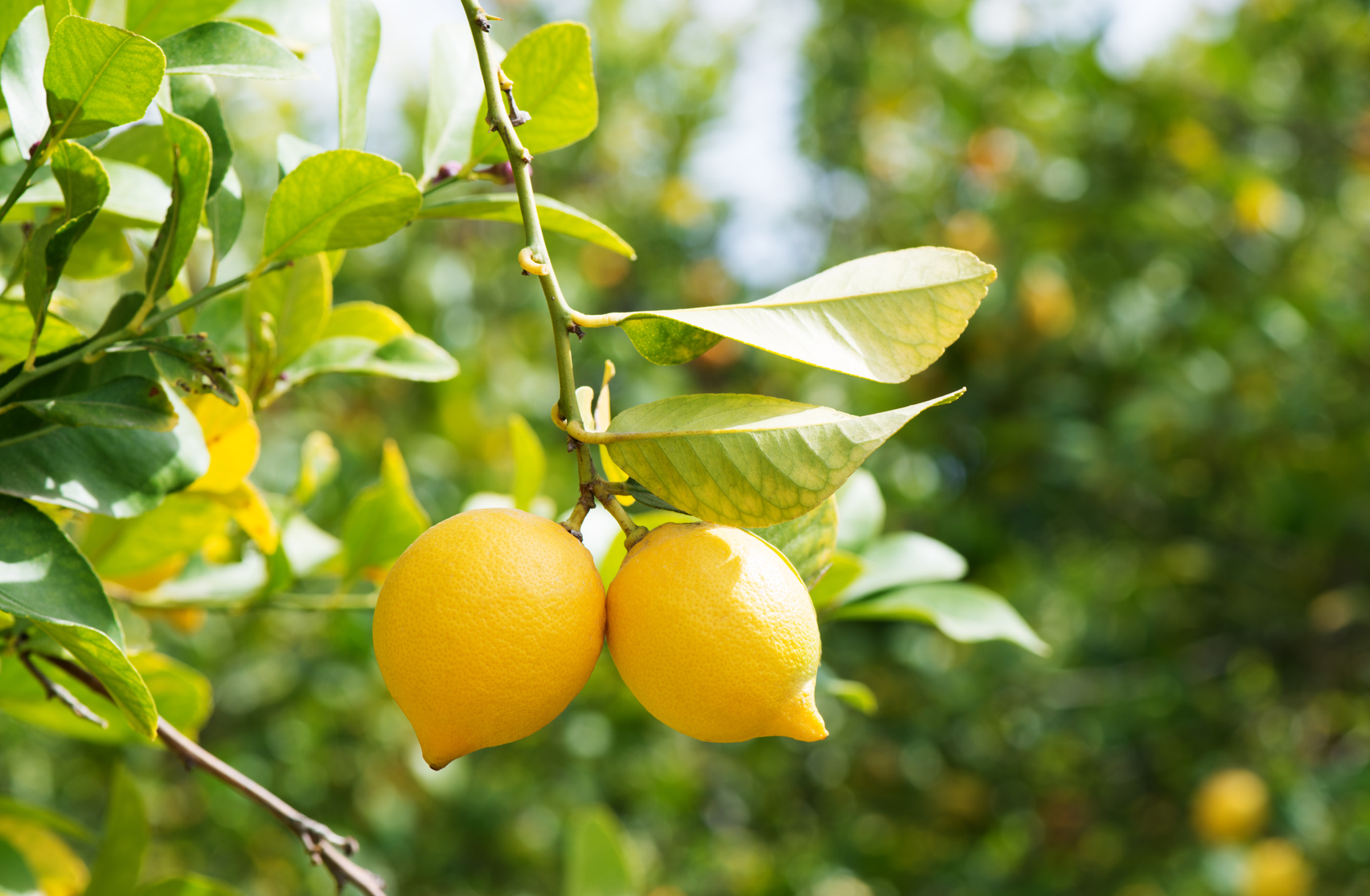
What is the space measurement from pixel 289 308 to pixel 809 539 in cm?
40

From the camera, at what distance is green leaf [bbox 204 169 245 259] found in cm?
64

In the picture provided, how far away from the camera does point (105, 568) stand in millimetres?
799

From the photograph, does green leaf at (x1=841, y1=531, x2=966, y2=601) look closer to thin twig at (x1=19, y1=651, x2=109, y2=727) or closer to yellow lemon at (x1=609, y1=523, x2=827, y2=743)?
yellow lemon at (x1=609, y1=523, x2=827, y2=743)

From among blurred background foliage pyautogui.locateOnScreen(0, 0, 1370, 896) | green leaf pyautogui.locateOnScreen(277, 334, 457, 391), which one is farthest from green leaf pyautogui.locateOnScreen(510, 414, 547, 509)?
blurred background foliage pyautogui.locateOnScreen(0, 0, 1370, 896)

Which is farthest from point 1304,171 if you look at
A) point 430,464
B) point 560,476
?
point 430,464

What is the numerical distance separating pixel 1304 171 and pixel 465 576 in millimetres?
2970

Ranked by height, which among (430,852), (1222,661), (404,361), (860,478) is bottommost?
(430,852)

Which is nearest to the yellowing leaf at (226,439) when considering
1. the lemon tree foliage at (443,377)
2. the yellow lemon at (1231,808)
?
the lemon tree foliage at (443,377)

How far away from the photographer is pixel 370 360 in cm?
80

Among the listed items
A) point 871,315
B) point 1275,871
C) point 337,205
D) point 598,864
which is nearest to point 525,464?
point 337,205

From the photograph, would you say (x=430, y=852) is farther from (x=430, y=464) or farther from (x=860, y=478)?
(x=860, y=478)

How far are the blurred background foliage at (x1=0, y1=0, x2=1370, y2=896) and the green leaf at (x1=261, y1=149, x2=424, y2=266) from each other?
159 cm

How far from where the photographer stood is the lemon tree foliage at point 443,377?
492mm

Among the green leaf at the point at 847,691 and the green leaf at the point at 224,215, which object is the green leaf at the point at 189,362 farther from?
the green leaf at the point at 847,691
